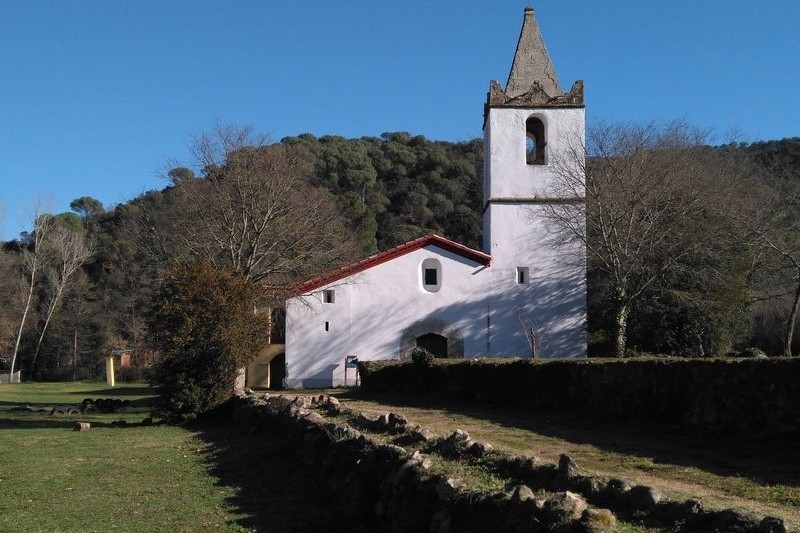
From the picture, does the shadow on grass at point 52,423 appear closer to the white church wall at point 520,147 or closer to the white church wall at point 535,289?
the white church wall at point 535,289

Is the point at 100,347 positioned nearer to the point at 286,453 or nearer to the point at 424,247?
the point at 424,247

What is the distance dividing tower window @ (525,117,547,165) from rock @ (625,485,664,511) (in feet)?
85.9

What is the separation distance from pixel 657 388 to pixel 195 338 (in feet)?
39.9

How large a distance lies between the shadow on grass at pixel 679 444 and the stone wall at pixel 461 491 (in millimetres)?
2951

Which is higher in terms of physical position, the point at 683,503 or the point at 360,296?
the point at 360,296

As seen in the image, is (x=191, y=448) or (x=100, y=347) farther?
(x=100, y=347)

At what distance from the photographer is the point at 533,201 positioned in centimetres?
3145

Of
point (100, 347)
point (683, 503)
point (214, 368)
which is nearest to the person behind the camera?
point (683, 503)

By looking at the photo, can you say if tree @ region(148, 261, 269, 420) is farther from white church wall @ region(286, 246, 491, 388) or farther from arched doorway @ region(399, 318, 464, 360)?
arched doorway @ region(399, 318, 464, 360)

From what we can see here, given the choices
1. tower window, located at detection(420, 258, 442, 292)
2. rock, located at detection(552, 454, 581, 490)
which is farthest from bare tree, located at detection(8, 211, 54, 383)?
rock, located at detection(552, 454, 581, 490)

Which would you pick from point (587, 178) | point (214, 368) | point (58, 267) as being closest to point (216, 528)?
point (214, 368)

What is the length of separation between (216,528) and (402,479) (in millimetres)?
2547

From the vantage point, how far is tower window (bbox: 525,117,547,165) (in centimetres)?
3172

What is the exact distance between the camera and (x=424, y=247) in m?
32.8
